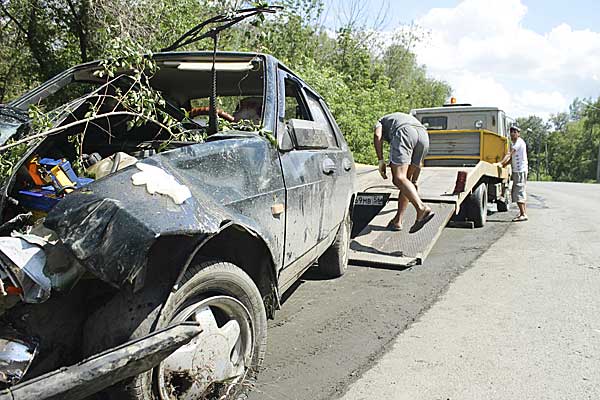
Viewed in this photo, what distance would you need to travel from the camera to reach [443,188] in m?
Answer: 8.60

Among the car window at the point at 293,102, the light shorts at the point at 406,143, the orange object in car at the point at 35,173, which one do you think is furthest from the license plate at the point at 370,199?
the orange object in car at the point at 35,173

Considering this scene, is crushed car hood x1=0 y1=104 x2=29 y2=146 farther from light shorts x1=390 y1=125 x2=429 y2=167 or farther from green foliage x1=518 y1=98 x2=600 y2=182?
green foliage x1=518 y1=98 x2=600 y2=182

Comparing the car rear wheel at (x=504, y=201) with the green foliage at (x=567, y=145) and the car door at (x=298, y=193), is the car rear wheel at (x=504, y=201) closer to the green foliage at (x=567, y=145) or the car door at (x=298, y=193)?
the car door at (x=298, y=193)

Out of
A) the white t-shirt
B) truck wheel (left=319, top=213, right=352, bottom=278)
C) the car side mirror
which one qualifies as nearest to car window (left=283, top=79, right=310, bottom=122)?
the car side mirror

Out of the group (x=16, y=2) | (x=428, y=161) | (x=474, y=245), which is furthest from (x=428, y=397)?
(x=16, y=2)

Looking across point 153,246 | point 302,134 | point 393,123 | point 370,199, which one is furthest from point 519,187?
point 153,246

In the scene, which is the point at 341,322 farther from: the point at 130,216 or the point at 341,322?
the point at 130,216

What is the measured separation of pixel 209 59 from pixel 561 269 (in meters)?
4.85

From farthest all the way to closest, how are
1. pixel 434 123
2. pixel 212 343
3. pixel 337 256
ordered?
pixel 434 123
pixel 337 256
pixel 212 343

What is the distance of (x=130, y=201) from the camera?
2.28 metres

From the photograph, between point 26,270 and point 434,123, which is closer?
point 26,270

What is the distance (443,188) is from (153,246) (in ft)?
22.4

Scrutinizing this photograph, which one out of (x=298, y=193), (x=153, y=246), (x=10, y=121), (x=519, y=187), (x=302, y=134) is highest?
(x=10, y=121)

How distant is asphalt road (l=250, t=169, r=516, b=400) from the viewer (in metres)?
3.51
